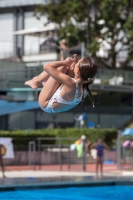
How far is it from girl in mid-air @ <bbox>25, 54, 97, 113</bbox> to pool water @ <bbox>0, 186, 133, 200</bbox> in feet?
22.1

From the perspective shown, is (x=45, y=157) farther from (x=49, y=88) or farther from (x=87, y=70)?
(x=87, y=70)

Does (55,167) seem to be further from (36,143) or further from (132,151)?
(132,151)

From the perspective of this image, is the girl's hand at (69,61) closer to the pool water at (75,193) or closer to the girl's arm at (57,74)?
the girl's arm at (57,74)

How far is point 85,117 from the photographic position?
32.6 meters

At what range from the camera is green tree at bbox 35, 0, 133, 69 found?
115ft

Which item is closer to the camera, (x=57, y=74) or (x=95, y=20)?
(x=57, y=74)

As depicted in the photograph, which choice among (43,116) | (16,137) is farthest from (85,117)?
(16,137)

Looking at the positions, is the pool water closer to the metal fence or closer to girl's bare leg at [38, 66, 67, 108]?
girl's bare leg at [38, 66, 67, 108]

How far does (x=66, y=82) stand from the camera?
780cm

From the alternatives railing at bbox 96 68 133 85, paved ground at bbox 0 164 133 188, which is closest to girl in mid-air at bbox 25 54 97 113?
paved ground at bbox 0 164 133 188

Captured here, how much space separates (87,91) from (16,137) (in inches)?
711

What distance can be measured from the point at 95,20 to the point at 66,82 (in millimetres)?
30183

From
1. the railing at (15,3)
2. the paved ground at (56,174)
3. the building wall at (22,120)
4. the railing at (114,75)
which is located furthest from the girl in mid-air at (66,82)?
the railing at (15,3)

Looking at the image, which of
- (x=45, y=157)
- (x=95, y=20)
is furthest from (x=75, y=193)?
(x=95, y=20)
